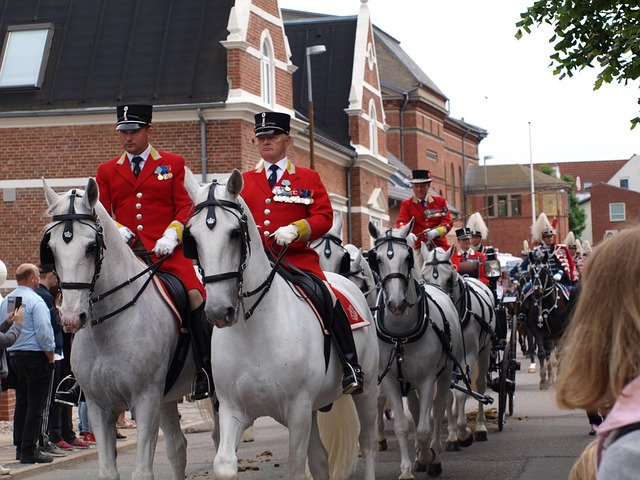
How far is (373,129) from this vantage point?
4216cm

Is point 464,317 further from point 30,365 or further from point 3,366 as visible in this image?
point 3,366

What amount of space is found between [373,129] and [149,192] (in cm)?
3377

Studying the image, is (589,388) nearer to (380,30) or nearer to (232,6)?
(232,6)

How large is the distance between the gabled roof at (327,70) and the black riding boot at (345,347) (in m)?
32.1

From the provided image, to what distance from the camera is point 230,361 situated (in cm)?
718

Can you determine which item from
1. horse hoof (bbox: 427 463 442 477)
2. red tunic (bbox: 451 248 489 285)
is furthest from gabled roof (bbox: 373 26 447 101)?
horse hoof (bbox: 427 463 442 477)

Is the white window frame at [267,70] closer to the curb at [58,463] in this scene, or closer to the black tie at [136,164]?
the curb at [58,463]

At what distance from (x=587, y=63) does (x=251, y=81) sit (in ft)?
55.6

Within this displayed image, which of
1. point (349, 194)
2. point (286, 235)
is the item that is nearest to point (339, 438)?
point (286, 235)

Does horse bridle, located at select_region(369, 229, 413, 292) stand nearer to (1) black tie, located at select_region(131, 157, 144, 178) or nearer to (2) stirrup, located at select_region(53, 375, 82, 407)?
(1) black tie, located at select_region(131, 157, 144, 178)

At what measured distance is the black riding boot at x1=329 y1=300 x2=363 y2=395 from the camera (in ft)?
25.8

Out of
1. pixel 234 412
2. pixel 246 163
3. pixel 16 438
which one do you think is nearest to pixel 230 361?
pixel 234 412

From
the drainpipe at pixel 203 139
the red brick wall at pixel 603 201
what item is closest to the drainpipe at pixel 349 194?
the drainpipe at pixel 203 139

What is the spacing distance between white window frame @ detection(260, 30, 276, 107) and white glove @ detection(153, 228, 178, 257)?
71.9 feet
